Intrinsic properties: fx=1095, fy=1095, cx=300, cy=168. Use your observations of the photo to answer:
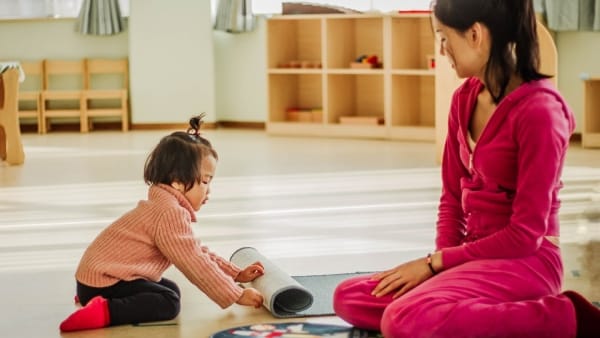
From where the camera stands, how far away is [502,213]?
2.02 m

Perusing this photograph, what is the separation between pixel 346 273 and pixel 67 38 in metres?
5.25

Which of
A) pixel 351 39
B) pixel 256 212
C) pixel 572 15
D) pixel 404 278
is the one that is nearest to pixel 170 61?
pixel 351 39

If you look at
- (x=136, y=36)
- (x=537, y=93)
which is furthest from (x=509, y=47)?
(x=136, y=36)

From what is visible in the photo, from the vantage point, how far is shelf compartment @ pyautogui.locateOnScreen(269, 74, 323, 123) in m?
6.95

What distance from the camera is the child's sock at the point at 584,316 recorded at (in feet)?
6.43

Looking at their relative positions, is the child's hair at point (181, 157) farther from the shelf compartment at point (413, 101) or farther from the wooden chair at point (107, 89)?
the wooden chair at point (107, 89)

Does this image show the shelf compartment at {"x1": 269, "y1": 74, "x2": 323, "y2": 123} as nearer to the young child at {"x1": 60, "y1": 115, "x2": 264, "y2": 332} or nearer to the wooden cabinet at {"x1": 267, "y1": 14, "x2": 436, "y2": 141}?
the wooden cabinet at {"x1": 267, "y1": 14, "x2": 436, "y2": 141}

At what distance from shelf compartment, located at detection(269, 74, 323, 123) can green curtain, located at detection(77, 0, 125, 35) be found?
128 centimetres

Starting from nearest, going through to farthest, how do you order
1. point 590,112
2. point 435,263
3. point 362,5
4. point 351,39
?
point 435,263 < point 590,112 < point 362,5 < point 351,39

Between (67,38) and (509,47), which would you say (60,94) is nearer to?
(67,38)

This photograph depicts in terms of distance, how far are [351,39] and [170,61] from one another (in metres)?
1.31

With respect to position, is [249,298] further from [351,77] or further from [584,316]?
[351,77]

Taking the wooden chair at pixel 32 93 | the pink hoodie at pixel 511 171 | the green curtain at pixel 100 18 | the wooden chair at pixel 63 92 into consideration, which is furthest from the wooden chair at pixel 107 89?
the pink hoodie at pixel 511 171

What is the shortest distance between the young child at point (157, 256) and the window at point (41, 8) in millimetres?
5284
